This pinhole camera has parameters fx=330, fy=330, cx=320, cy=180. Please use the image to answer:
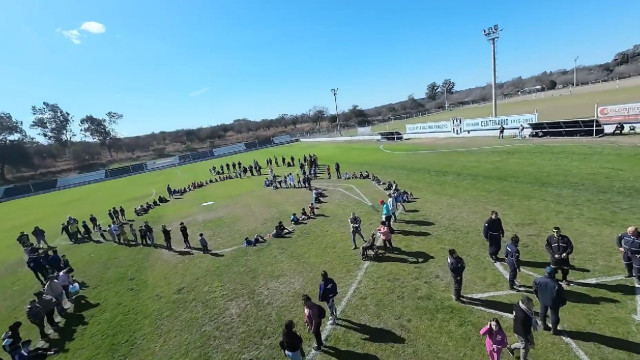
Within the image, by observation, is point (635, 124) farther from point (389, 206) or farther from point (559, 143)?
point (389, 206)

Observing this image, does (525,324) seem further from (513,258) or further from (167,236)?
(167,236)

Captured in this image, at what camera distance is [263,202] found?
1190 inches

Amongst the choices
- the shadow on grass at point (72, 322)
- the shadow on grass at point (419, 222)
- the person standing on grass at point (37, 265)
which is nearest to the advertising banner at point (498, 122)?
the shadow on grass at point (419, 222)

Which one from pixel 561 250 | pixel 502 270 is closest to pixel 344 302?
pixel 502 270

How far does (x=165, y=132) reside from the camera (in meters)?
138

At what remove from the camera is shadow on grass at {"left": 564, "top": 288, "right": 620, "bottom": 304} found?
9.58 meters

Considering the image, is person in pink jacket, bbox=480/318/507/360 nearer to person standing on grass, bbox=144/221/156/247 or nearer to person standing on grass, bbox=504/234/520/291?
person standing on grass, bbox=504/234/520/291

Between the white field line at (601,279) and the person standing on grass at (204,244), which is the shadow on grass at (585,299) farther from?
the person standing on grass at (204,244)

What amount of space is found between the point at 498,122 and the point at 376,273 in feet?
121

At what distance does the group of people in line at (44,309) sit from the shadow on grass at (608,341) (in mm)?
16260

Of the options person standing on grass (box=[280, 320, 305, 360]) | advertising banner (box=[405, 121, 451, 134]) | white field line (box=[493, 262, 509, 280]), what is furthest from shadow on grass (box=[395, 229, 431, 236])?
advertising banner (box=[405, 121, 451, 134])

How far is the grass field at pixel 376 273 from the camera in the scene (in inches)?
376

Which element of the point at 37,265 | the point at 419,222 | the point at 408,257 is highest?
the point at 37,265

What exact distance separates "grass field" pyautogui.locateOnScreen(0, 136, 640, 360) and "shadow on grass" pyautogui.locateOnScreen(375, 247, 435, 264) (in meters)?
0.05
